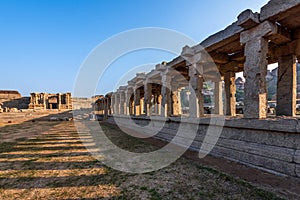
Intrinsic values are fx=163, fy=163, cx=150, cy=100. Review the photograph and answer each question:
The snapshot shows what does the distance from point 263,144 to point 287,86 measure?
3.09 m

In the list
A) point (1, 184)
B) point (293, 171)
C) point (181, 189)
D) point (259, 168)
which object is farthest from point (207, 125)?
point (1, 184)

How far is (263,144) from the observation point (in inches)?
175

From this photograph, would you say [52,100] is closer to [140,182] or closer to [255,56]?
[140,182]

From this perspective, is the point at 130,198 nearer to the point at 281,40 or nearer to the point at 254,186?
the point at 254,186

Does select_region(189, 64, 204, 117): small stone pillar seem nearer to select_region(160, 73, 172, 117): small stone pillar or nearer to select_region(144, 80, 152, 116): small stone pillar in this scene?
Result: select_region(160, 73, 172, 117): small stone pillar

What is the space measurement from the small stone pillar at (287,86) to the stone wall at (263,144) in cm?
248

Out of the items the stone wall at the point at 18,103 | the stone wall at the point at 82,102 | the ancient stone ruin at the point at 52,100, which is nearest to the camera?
the ancient stone ruin at the point at 52,100

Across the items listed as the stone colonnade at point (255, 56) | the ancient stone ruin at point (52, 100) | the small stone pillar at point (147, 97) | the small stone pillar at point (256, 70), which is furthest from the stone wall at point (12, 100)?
the small stone pillar at point (256, 70)

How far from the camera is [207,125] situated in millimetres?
6391

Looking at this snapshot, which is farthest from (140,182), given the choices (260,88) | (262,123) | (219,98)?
(219,98)

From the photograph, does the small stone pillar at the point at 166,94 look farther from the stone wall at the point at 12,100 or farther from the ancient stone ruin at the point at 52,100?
the stone wall at the point at 12,100

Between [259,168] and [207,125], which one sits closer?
[259,168]

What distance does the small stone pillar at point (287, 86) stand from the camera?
593cm

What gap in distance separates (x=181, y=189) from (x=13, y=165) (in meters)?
5.23
